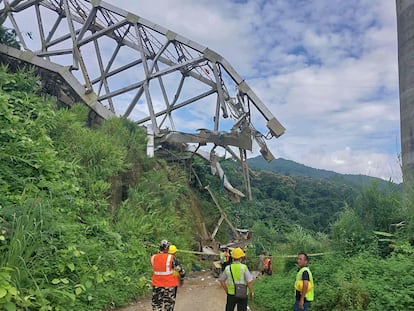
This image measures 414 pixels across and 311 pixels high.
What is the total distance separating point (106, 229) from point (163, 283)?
2984 millimetres

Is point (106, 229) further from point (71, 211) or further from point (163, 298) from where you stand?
point (163, 298)

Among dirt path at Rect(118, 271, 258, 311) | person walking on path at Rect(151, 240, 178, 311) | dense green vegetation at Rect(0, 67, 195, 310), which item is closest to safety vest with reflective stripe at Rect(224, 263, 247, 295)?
person walking on path at Rect(151, 240, 178, 311)

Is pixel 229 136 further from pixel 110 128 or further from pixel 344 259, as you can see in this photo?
pixel 344 259

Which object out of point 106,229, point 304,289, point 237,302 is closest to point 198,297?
point 106,229

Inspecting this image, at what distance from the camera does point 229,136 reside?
1842cm

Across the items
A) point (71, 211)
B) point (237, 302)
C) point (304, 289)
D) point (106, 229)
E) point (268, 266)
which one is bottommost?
point (268, 266)

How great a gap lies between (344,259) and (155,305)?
4.77 metres

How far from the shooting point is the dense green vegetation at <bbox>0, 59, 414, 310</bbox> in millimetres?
4906

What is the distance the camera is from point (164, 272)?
19.0ft

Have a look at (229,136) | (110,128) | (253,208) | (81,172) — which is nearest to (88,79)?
(110,128)

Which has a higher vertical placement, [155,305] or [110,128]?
[110,128]

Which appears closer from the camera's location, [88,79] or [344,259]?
[344,259]

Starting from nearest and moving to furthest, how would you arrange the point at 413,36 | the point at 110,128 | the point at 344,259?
the point at 344,259, the point at 413,36, the point at 110,128

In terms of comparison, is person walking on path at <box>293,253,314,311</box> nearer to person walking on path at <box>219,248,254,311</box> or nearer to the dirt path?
person walking on path at <box>219,248,254,311</box>
